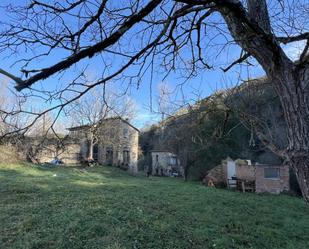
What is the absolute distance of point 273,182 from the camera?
15.1m

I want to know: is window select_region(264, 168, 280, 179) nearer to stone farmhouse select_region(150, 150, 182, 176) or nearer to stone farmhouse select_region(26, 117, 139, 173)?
stone farmhouse select_region(26, 117, 139, 173)

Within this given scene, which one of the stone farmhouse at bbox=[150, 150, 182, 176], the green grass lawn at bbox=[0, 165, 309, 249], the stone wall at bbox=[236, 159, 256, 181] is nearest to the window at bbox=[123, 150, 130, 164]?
the stone farmhouse at bbox=[150, 150, 182, 176]

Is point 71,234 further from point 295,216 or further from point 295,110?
point 295,216

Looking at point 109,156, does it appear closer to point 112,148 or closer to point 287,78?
point 112,148

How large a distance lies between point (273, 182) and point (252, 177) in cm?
122

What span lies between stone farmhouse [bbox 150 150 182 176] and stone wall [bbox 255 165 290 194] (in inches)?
524

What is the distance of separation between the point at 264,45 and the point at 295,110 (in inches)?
18.7

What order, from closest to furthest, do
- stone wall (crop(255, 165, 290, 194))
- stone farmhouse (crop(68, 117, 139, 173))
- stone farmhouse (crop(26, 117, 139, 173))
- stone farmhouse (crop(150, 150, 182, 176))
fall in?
stone wall (crop(255, 165, 290, 194)) → stone farmhouse (crop(26, 117, 139, 173)) → stone farmhouse (crop(68, 117, 139, 173)) → stone farmhouse (crop(150, 150, 182, 176))

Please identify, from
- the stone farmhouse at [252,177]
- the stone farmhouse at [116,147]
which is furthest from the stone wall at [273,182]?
the stone farmhouse at [116,147]

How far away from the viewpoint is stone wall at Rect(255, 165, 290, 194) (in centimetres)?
1493

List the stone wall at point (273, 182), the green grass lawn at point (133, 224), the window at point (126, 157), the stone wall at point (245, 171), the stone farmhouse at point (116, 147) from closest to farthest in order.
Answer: the green grass lawn at point (133, 224) → the stone wall at point (273, 182) → the stone wall at point (245, 171) → the stone farmhouse at point (116, 147) → the window at point (126, 157)

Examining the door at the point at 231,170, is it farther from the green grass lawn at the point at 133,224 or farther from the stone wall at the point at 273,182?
the green grass lawn at the point at 133,224

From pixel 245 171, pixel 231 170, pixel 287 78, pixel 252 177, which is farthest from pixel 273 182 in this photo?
pixel 287 78

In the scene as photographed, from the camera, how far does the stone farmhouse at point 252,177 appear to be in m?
15.0
